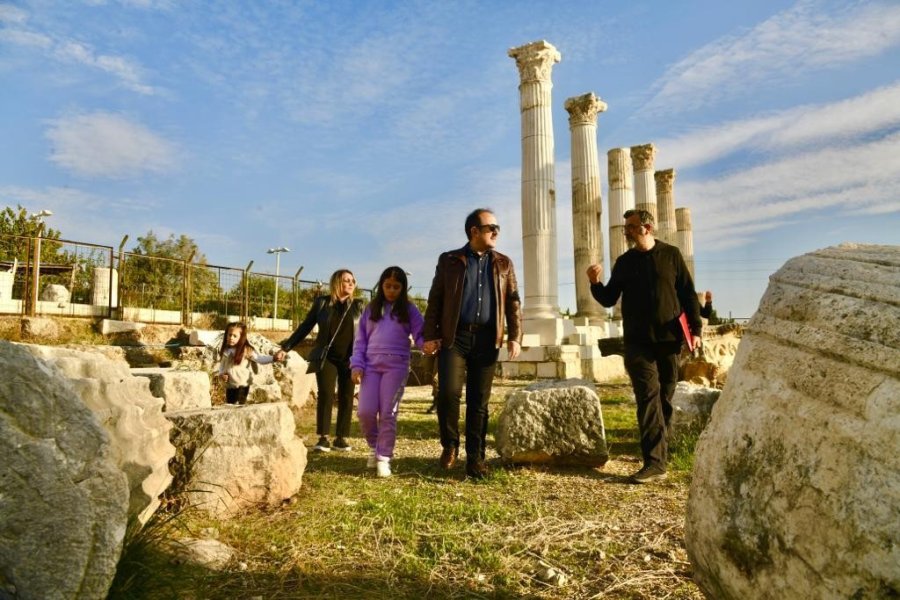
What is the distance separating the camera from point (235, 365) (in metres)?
7.05

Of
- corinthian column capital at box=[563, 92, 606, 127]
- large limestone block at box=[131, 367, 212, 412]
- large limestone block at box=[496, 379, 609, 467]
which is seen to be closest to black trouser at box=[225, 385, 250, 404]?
large limestone block at box=[131, 367, 212, 412]

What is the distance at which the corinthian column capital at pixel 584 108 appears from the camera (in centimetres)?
1862

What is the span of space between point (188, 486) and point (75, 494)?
5.51 ft

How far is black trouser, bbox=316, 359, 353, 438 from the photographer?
5543 millimetres

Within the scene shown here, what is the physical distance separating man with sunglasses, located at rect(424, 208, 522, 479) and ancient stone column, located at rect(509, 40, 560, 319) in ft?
36.5

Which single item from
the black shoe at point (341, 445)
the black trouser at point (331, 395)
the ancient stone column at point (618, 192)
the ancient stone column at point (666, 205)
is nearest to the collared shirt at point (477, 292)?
the black trouser at point (331, 395)

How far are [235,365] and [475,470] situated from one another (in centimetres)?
395

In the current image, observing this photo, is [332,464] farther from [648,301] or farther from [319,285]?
[319,285]

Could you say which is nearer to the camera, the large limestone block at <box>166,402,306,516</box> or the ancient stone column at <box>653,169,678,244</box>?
the large limestone block at <box>166,402,306,516</box>

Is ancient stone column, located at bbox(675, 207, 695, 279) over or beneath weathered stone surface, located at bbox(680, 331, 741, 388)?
over

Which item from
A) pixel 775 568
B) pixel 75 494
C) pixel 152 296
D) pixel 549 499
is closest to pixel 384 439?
pixel 549 499

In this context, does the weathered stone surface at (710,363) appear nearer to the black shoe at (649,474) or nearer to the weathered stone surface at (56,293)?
the black shoe at (649,474)

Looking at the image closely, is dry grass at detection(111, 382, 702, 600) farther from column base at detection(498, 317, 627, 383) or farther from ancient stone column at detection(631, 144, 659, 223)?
ancient stone column at detection(631, 144, 659, 223)

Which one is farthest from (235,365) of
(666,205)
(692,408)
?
(666,205)
